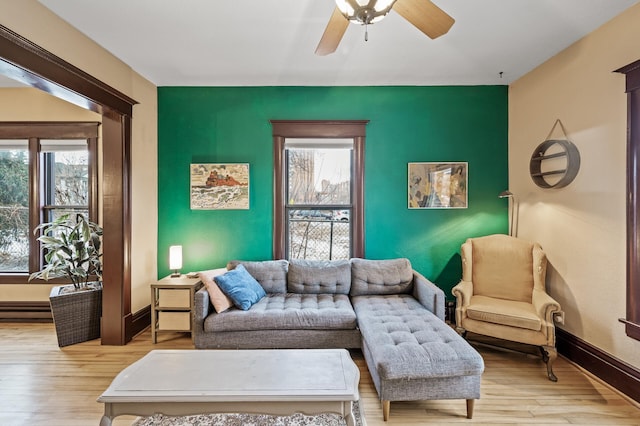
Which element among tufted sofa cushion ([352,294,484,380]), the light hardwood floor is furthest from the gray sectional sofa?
the light hardwood floor

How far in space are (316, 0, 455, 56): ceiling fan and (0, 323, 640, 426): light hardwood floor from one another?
246cm

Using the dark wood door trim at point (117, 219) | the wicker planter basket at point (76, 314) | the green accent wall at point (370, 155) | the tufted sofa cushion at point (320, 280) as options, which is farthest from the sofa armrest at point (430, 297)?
the wicker planter basket at point (76, 314)

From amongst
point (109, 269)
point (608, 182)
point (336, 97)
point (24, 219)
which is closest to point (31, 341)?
point (109, 269)

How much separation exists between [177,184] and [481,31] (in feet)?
11.9

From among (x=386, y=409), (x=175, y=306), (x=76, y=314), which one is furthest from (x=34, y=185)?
(x=386, y=409)

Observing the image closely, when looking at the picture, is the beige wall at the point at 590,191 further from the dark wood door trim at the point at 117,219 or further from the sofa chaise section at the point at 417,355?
the dark wood door trim at the point at 117,219

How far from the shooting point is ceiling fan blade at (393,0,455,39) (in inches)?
63.7

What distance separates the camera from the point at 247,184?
3826 millimetres

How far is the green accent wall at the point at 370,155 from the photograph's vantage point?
12.4ft

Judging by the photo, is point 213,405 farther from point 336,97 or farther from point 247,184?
point 336,97

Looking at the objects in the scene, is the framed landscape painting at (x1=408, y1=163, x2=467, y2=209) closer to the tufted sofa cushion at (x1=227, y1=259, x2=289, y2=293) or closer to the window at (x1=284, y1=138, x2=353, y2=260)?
the window at (x1=284, y1=138, x2=353, y2=260)

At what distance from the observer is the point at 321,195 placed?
3.94 metres

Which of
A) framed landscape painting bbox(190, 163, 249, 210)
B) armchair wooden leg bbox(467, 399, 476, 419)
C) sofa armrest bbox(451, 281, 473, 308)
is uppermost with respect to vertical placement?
framed landscape painting bbox(190, 163, 249, 210)

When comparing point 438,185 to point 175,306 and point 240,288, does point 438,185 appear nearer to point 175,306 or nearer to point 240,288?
point 240,288
